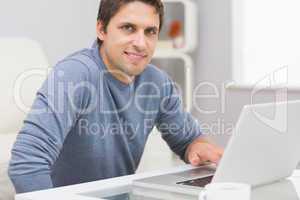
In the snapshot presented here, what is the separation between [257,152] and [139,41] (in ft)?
2.31

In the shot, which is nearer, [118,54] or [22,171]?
[22,171]

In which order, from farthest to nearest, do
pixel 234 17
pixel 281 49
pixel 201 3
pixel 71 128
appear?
1. pixel 201 3
2. pixel 234 17
3. pixel 281 49
4. pixel 71 128

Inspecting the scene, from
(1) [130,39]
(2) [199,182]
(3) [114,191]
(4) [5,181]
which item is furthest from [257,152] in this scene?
(4) [5,181]

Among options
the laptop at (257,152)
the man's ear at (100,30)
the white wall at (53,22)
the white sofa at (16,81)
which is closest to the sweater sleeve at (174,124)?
the man's ear at (100,30)

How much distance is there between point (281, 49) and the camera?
3197 millimetres

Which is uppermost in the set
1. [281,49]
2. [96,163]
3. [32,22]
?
[32,22]

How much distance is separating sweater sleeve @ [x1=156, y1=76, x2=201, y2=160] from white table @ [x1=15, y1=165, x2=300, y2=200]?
1.72 feet

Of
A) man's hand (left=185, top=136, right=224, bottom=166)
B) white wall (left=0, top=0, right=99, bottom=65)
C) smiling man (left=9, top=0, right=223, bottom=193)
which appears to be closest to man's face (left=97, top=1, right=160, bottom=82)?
smiling man (left=9, top=0, right=223, bottom=193)

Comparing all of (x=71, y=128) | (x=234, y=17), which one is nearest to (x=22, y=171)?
(x=71, y=128)

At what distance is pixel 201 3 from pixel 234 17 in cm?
33

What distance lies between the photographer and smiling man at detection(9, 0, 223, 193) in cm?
158

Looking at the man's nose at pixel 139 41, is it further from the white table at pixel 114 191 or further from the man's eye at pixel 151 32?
the white table at pixel 114 191

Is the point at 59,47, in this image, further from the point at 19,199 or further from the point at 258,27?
the point at 19,199

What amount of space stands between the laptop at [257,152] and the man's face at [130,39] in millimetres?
507
